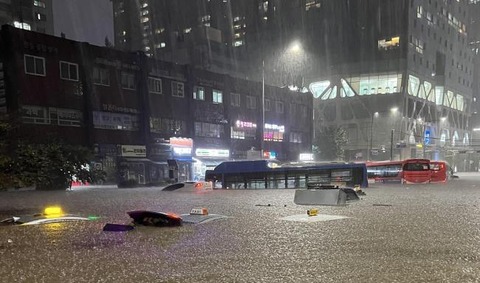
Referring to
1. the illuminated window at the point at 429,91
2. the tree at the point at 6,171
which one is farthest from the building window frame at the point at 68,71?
the illuminated window at the point at 429,91

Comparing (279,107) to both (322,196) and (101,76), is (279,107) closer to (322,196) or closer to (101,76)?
(101,76)

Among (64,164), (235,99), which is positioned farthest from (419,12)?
(64,164)

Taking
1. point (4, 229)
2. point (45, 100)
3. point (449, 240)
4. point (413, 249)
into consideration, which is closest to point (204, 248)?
point (413, 249)

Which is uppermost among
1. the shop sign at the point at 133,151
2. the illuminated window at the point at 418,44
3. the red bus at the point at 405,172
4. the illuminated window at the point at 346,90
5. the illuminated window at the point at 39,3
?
the illuminated window at the point at 39,3

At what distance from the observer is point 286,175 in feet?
76.1

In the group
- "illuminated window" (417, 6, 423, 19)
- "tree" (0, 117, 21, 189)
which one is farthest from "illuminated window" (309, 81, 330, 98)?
"tree" (0, 117, 21, 189)

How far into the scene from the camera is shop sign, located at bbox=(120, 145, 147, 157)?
3693 centimetres

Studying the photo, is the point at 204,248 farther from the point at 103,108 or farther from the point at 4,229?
the point at 103,108

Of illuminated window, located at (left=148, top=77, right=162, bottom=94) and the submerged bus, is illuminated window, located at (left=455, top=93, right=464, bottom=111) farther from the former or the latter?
the submerged bus

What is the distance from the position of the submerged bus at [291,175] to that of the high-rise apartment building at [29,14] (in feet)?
178

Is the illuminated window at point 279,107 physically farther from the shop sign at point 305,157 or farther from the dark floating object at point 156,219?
the dark floating object at point 156,219

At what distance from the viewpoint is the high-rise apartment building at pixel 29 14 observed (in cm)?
6531

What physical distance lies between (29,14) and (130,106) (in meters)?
50.5

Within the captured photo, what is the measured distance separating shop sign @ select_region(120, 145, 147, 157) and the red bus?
73.2ft
